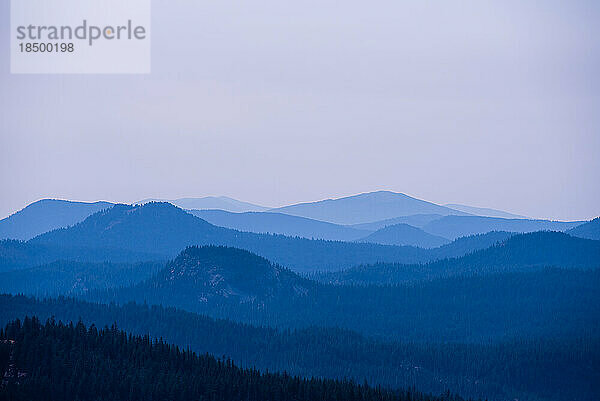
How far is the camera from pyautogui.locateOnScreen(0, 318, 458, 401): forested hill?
425ft

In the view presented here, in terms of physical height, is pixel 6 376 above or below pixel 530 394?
above

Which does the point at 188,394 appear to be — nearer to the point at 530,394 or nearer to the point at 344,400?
the point at 344,400

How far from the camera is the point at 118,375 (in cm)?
13650

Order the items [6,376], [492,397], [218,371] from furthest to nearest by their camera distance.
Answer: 1. [492,397]
2. [218,371]
3. [6,376]

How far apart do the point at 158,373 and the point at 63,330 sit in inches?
723

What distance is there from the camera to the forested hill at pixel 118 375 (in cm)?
12950

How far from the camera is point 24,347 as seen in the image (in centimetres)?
13450

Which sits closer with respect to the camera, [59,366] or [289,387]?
[59,366]

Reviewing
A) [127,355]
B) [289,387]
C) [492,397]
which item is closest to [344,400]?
[289,387]

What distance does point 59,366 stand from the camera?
13388 centimetres

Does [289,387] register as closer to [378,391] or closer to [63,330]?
[378,391]

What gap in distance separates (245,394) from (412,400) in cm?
2930

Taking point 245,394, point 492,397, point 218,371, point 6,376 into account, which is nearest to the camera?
point 6,376

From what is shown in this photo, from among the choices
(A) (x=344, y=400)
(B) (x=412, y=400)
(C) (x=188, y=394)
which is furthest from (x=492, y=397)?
(C) (x=188, y=394)
